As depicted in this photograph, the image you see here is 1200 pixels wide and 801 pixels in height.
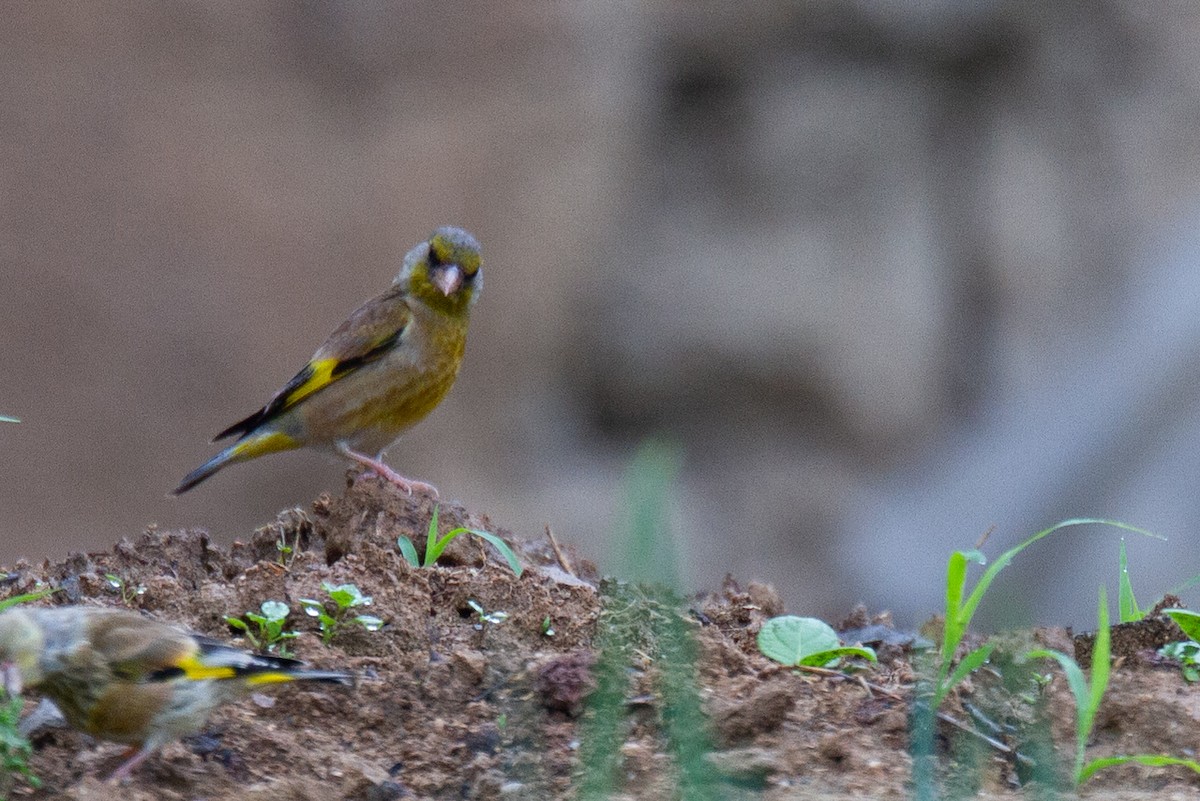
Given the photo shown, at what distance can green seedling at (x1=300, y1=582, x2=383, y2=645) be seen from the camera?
3.73 metres

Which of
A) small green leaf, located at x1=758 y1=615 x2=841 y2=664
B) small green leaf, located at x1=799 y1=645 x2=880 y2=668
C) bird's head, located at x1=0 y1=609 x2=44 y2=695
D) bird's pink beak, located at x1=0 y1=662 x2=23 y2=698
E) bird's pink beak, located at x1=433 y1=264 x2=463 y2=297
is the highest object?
bird's pink beak, located at x1=433 y1=264 x2=463 y2=297

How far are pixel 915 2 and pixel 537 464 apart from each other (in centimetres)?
399

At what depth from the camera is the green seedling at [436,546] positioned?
4.23 metres

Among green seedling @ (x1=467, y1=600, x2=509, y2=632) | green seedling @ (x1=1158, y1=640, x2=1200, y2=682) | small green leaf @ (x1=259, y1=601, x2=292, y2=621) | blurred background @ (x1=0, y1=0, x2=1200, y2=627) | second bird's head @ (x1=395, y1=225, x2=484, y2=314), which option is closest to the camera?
green seedling @ (x1=1158, y1=640, x2=1200, y2=682)

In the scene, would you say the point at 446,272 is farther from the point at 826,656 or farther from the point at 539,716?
the point at 539,716

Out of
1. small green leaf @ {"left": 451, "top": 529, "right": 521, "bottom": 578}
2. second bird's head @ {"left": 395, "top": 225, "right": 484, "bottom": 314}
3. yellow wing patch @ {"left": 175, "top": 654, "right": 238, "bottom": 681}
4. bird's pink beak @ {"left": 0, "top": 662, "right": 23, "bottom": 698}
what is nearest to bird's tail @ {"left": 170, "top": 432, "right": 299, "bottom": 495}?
second bird's head @ {"left": 395, "top": 225, "right": 484, "bottom": 314}

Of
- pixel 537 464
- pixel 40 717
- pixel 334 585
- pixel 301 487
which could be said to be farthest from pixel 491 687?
pixel 537 464

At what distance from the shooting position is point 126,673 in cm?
306

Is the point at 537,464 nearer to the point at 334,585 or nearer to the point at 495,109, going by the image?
the point at 495,109

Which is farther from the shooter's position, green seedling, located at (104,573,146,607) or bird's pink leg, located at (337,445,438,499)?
bird's pink leg, located at (337,445,438,499)

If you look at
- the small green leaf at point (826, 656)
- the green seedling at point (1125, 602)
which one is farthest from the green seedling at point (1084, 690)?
the green seedling at point (1125, 602)

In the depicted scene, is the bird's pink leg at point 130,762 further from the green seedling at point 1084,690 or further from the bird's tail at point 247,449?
the bird's tail at point 247,449

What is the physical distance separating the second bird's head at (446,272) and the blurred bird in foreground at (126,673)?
10.1 ft

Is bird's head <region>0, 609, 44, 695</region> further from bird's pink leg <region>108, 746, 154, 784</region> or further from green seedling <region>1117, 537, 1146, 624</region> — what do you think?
green seedling <region>1117, 537, 1146, 624</region>
